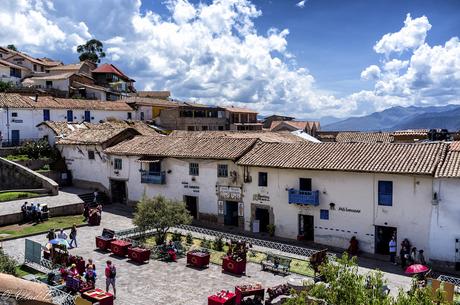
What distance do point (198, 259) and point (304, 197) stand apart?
8.27 metres

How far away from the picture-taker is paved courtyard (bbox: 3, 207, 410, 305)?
19.0 meters

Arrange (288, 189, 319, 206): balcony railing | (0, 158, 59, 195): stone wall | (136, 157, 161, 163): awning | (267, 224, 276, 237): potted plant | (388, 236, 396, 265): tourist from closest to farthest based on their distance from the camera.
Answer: (388, 236, 396, 265): tourist < (288, 189, 319, 206): balcony railing < (267, 224, 276, 237): potted plant < (136, 157, 161, 163): awning < (0, 158, 59, 195): stone wall

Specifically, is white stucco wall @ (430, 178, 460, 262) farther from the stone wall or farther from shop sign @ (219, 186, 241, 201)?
the stone wall

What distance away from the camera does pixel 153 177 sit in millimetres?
35969

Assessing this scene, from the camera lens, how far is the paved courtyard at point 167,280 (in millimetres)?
18953

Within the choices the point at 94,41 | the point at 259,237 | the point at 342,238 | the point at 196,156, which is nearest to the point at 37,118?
the point at 196,156

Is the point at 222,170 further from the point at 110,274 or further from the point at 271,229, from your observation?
the point at 110,274

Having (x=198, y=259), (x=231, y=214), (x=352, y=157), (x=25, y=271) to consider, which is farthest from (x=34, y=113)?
(x=352, y=157)

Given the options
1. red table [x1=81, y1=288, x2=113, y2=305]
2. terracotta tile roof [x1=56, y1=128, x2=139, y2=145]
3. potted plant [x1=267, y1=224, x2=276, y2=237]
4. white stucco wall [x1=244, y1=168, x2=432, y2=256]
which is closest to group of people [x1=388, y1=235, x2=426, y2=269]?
white stucco wall [x1=244, y1=168, x2=432, y2=256]

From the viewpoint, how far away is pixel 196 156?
3322cm

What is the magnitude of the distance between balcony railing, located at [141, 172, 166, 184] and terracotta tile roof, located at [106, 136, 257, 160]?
1510mm

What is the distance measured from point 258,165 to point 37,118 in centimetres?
2888

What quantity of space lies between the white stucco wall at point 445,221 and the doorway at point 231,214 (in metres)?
13.2

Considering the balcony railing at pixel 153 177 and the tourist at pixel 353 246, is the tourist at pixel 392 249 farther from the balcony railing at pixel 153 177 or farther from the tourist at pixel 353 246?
the balcony railing at pixel 153 177
